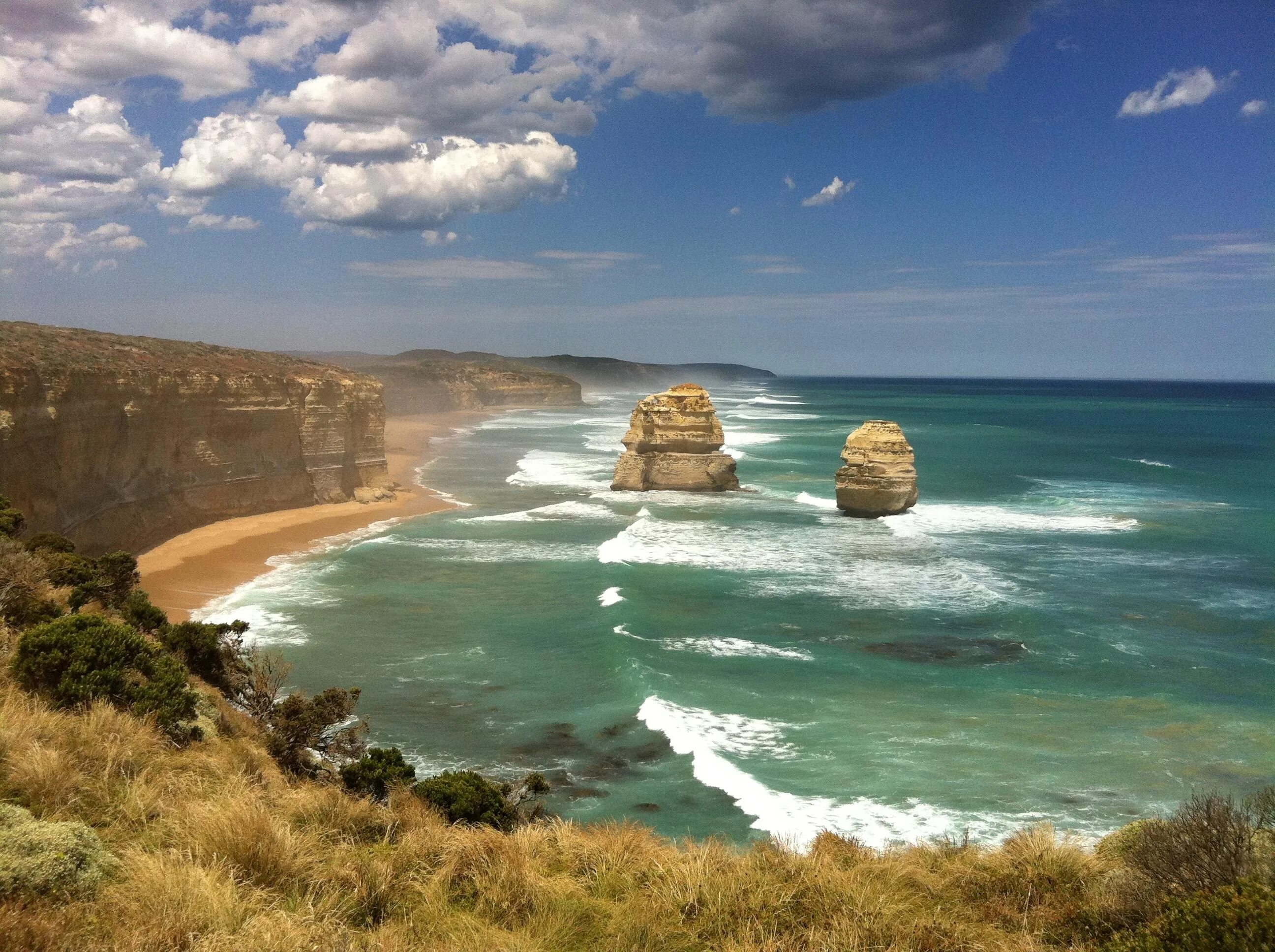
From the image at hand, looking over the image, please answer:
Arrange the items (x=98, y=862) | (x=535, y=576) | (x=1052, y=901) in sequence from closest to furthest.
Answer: (x=98, y=862), (x=1052, y=901), (x=535, y=576)

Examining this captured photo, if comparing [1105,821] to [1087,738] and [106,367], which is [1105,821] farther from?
[106,367]

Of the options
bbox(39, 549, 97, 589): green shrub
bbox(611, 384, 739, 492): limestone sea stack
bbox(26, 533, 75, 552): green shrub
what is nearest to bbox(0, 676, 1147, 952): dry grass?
bbox(39, 549, 97, 589): green shrub

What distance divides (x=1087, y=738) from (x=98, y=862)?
16191mm

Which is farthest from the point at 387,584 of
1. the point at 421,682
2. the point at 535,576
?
the point at 421,682

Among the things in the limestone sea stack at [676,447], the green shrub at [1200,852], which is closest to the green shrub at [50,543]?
the green shrub at [1200,852]

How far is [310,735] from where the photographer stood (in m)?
12.6

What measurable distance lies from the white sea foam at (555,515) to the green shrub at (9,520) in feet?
63.2

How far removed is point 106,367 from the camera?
30156mm

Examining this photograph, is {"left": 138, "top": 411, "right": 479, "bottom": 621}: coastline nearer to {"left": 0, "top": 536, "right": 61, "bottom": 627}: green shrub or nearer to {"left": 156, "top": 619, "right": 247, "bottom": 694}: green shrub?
{"left": 156, "top": 619, "right": 247, "bottom": 694}: green shrub

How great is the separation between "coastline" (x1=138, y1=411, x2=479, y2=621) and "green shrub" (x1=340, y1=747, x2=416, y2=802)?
551 inches

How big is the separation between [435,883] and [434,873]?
27 cm

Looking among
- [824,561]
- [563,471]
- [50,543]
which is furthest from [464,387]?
[50,543]

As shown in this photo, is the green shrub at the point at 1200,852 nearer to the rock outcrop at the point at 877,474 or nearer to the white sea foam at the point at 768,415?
the rock outcrop at the point at 877,474

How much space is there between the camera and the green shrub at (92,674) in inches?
375
